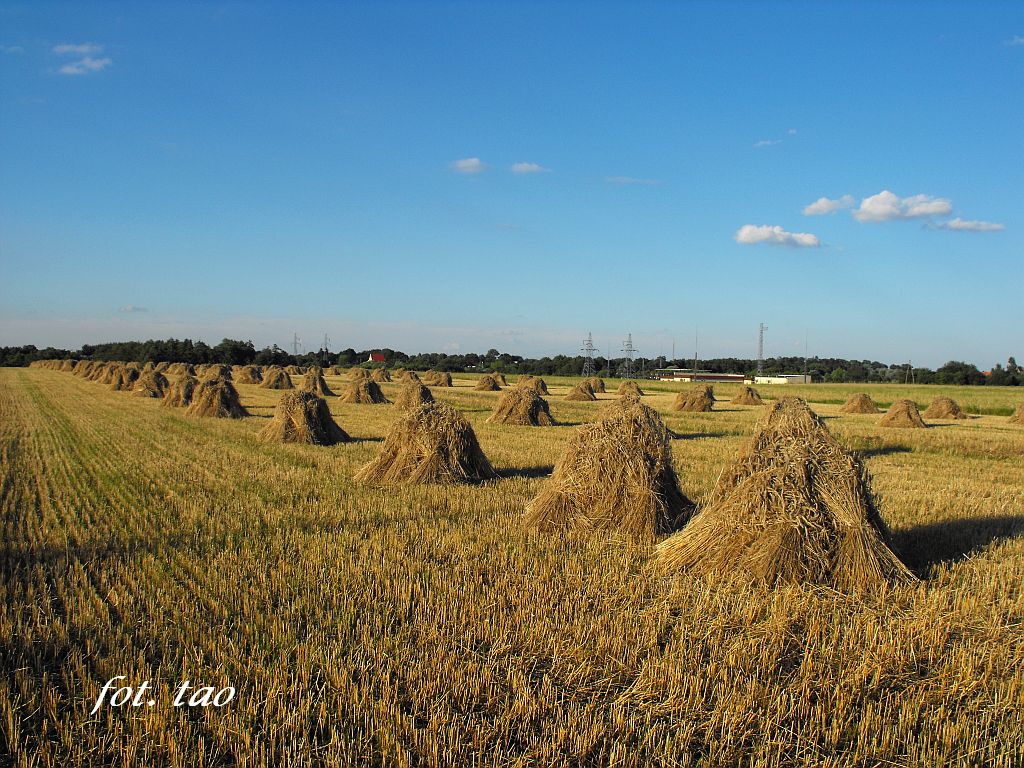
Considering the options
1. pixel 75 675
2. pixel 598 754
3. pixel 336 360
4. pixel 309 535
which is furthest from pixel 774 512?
pixel 336 360

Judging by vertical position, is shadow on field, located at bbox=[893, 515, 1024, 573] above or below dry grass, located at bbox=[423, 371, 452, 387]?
below

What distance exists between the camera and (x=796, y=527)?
666 centimetres

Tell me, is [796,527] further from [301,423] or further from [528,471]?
[301,423]

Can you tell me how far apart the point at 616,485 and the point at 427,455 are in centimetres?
420

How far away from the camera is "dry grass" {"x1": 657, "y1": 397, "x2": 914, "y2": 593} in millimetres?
6609

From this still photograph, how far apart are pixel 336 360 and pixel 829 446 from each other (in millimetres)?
111649

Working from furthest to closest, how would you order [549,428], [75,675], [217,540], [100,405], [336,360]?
[336,360]
[100,405]
[549,428]
[217,540]
[75,675]

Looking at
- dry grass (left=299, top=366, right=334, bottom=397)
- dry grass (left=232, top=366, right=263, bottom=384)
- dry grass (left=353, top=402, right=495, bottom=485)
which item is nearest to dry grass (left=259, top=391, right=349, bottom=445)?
dry grass (left=353, top=402, right=495, bottom=485)

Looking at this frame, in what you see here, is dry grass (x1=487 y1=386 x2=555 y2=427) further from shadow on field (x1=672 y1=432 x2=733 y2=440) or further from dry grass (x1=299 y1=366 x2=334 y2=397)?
dry grass (x1=299 y1=366 x2=334 y2=397)

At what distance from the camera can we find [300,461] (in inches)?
559

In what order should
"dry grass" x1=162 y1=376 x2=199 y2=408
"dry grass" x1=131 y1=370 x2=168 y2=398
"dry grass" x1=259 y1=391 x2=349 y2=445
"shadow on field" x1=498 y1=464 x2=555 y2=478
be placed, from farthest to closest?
"dry grass" x1=131 y1=370 x2=168 y2=398, "dry grass" x1=162 y1=376 x2=199 y2=408, "dry grass" x1=259 y1=391 x2=349 y2=445, "shadow on field" x1=498 y1=464 x2=555 y2=478

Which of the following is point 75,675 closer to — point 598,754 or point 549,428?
point 598,754

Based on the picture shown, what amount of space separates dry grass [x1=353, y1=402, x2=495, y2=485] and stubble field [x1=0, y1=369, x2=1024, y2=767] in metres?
1.77

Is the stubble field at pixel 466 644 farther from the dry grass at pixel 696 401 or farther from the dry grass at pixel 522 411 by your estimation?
the dry grass at pixel 696 401
